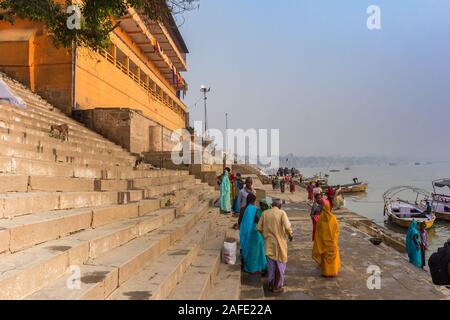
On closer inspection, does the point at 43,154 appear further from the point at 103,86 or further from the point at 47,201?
the point at 103,86

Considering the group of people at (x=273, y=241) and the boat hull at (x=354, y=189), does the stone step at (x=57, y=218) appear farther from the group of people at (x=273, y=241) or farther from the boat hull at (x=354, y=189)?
the boat hull at (x=354, y=189)

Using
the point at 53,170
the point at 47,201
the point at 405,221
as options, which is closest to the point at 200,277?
the point at 47,201

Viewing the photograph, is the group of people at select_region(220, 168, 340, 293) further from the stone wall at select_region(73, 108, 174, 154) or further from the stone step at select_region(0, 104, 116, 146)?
the stone wall at select_region(73, 108, 174, 154)

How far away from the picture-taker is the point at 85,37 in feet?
22.9

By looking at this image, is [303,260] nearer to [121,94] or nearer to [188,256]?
[188,256]

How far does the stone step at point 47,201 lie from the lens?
3.52 meters

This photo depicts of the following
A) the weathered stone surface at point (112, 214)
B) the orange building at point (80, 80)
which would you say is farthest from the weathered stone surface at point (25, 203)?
the orange building at point (80, 80)

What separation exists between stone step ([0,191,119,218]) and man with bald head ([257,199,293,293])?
2.61m

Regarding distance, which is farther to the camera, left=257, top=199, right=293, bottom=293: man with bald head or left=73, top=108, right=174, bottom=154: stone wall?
left=73, top=108, right=174, bottom=154: stone wall

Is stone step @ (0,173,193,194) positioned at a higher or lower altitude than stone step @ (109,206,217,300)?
higher

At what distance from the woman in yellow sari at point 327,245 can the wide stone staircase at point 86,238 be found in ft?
6.30

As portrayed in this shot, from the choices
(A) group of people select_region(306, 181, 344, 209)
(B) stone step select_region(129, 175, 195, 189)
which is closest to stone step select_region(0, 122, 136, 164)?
(B) stone step select_region(129, 175, 195, 189)

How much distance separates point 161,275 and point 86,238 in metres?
0.91

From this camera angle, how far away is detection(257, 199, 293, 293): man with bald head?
5.57 meters
